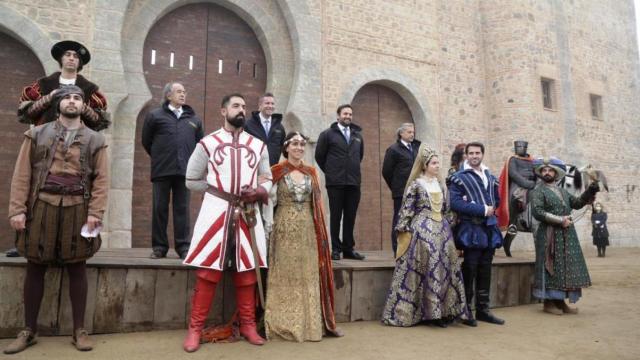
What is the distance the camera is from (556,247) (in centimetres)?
531

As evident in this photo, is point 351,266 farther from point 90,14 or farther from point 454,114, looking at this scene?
point 454,114

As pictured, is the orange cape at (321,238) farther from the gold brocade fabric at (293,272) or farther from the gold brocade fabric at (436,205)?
the gold brocade fabric at (436,205)

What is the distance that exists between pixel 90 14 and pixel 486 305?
7.62 meters

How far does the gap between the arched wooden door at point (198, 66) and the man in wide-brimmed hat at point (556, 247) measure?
5.92 meters

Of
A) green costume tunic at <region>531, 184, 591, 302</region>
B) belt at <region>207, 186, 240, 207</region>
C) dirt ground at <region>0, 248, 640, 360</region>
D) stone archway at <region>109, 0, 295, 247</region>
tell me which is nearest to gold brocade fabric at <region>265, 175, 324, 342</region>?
dirt ground at <region>0, 248, 640, 360</region>

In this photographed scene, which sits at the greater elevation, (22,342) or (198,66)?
(198,66)

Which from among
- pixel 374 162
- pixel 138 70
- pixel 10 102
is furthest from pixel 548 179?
pixel 10 102

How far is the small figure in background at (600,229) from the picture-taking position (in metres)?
12.5

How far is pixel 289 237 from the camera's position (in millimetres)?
3988

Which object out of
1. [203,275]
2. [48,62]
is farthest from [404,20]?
[203,275]

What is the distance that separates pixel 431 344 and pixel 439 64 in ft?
29.8

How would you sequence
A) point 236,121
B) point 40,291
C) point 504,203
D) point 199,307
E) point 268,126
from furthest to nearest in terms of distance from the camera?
point 504,203, point 268,126, point 236,121, point 199,307, point 40,291

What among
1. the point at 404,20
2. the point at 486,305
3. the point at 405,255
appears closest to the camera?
the point at 405,255

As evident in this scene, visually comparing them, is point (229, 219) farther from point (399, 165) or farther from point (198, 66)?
point (198, 66)
